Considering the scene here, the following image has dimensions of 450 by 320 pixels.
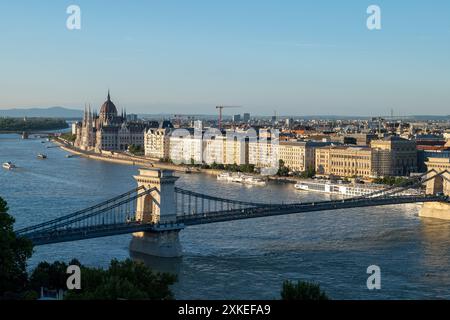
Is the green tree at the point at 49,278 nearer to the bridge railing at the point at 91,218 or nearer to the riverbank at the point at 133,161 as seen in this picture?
the bridge railing at the point at 91,218

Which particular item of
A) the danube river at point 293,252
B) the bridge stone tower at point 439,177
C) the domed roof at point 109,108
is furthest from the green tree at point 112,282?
the domed roof at point 109,108

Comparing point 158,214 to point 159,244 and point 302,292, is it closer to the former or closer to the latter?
point 159,244

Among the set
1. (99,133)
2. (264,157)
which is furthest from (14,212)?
(99,133)

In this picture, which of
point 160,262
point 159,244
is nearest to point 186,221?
point 159,244

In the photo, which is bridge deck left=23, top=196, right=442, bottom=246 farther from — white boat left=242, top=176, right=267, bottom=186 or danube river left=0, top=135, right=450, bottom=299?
white boat left=242, top=176, right=267, bottom=186

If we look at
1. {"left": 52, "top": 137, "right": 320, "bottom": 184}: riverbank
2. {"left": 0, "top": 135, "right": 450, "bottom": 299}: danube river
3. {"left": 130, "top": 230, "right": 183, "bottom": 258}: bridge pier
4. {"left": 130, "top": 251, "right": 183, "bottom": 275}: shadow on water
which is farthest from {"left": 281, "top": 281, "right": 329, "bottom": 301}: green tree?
{"left": 52, "top": 137, "right": 320, "bottom": 184}: riverbank
